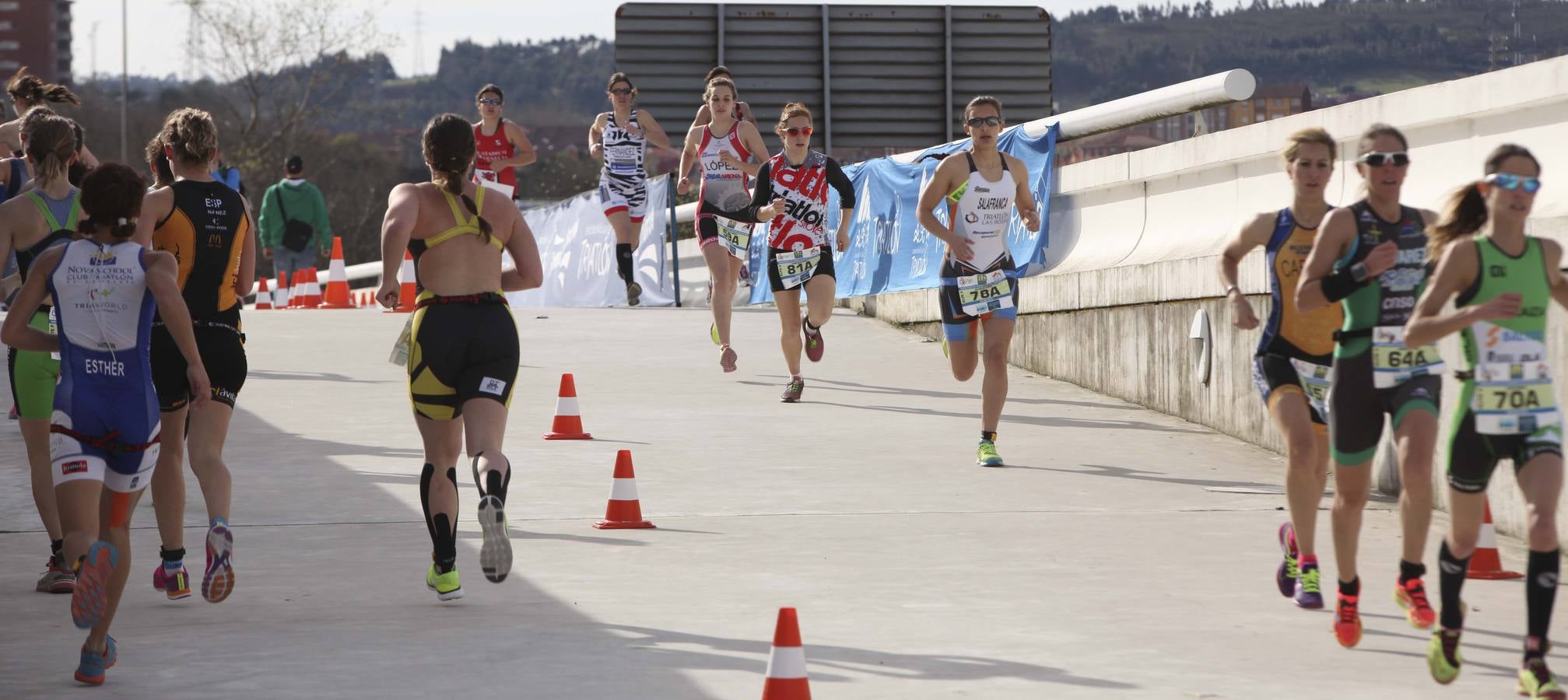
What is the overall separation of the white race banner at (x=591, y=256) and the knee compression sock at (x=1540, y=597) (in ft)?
57.9

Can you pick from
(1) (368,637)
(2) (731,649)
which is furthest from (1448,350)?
(1) (368,637)

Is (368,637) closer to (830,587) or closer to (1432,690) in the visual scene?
(830,587)

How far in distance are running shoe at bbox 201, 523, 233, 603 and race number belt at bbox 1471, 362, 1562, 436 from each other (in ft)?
13.6

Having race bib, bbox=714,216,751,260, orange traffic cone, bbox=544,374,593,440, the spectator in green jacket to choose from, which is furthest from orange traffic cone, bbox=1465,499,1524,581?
the spectator in green jacket

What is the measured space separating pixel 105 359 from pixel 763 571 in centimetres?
287

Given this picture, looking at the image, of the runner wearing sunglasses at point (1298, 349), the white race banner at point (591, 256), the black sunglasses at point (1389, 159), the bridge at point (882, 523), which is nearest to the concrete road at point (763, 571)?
the bridge at point (882, 523)

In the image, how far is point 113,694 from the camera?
5.72 m

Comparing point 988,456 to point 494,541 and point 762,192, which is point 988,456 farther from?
point 494,541

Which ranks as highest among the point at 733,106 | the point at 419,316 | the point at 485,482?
the point at 733,106

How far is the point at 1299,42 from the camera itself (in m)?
71.1

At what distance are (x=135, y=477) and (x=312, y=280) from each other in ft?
70.0

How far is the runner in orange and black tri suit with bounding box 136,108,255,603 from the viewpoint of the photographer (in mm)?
7242

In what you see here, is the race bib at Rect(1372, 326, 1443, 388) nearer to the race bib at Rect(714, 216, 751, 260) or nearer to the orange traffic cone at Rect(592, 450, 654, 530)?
the orange traffic cone at Rect(592, 450, 654, 530)

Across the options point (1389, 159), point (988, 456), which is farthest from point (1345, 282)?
point (988, 456)
